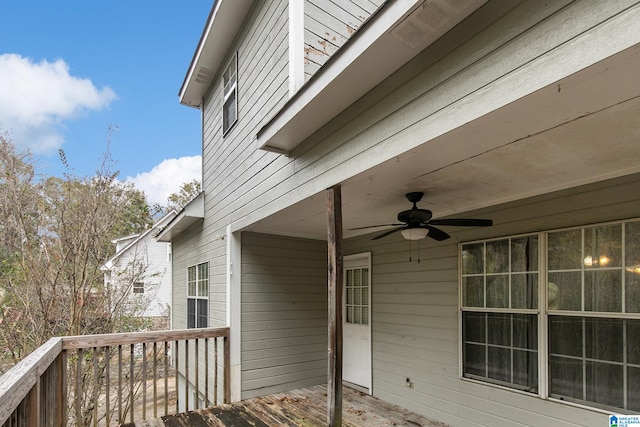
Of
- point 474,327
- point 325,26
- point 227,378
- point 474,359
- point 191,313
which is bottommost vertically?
point 227,378

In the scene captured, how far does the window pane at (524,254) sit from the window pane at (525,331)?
1.50 ft

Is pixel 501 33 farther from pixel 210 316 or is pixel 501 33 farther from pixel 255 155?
pixel 210 316

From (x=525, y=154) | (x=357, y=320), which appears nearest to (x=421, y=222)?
(x=525, y=154)

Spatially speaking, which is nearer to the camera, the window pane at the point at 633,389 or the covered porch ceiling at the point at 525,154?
the covered porch ceiling at the point at 525,154

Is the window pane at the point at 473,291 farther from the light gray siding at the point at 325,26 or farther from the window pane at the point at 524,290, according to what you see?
the light gray siding at the point at 325,26

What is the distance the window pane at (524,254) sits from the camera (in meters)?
3.45

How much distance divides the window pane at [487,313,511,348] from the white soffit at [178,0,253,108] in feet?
16.4

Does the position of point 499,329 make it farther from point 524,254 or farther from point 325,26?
point 325,26

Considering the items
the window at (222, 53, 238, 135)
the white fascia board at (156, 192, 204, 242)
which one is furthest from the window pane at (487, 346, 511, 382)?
the white fascia board at (156, 192, 204, 242)

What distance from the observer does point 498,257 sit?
147 inches

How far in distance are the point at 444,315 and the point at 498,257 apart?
932mm

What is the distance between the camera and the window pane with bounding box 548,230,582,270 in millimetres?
3139

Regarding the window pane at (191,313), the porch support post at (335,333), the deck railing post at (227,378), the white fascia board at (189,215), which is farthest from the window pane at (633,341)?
the window pane at (191,313)

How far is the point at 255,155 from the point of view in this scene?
15.0 feet
